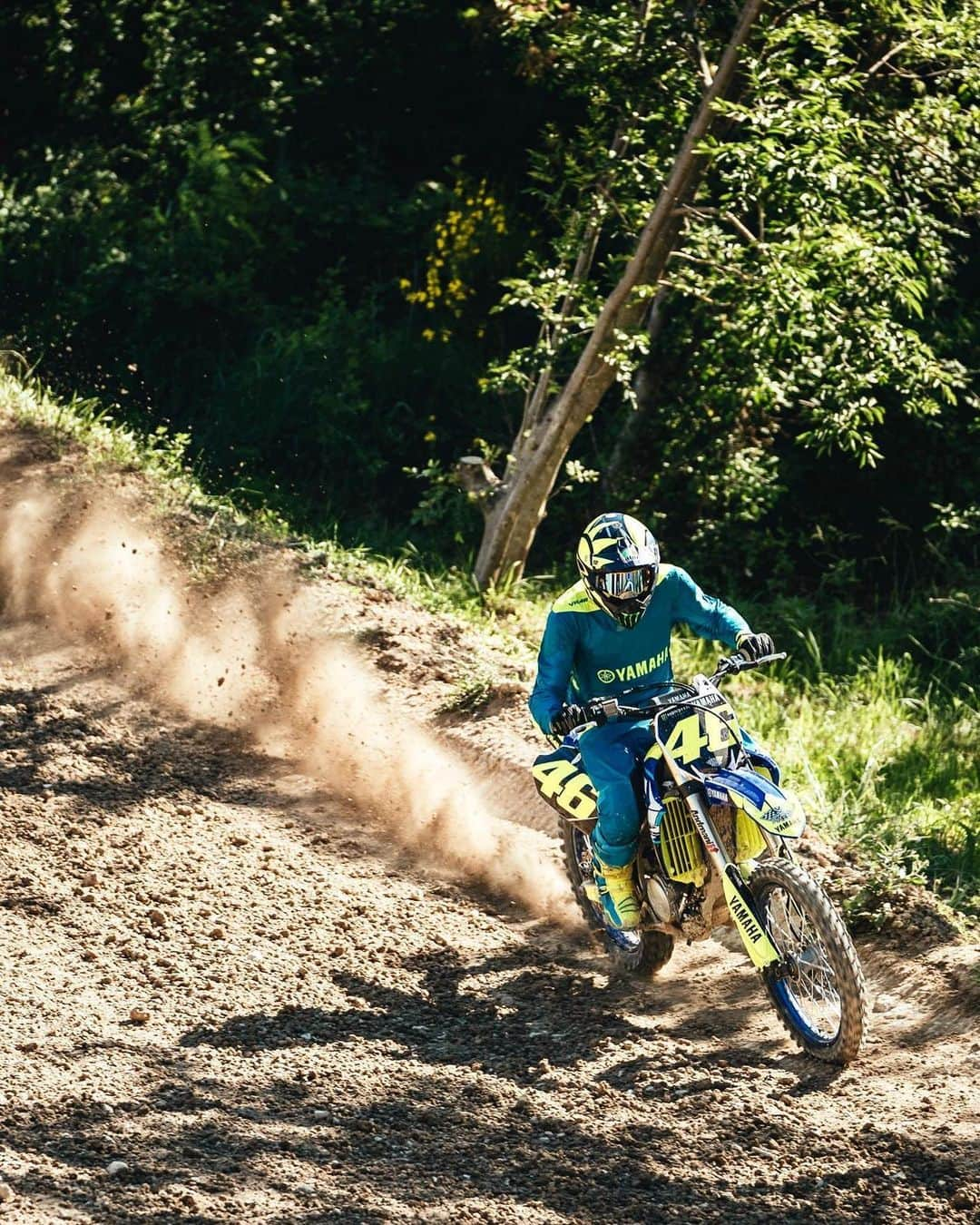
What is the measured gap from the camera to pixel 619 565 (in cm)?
591

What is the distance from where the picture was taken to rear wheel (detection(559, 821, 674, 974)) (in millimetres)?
6547

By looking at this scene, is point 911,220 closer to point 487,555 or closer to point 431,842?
point 487,555

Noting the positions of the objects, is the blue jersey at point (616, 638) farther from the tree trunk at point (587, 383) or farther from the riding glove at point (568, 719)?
the tree trunk at point (587, 383)

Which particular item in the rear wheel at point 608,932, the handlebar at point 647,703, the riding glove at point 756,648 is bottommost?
the rear wheel at point 608,932

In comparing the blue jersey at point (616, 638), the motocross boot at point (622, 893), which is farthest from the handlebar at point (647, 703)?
the motocross boot at point (622, 893)

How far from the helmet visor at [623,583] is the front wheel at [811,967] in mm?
1161

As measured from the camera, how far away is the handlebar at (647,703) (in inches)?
225

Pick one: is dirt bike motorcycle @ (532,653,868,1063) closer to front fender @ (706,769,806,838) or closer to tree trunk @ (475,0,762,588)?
front fender @ (706,769,806,838)

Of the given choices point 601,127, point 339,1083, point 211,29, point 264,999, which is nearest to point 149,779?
point 264,999

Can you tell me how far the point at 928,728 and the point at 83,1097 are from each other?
6.14 metres

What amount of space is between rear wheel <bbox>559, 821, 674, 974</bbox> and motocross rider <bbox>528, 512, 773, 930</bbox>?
0.25 m

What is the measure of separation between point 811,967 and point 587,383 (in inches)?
231

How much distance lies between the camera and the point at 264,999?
6.16 metres

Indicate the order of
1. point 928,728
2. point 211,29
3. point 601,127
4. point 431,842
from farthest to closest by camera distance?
point 211,29, point 601,127, point 928,728, point 431,842
